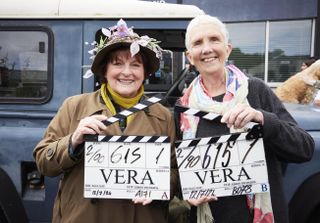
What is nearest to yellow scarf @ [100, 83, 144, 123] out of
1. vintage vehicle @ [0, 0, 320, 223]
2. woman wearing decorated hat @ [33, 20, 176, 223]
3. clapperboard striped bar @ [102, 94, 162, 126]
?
woman wearing decorated hat @ [33, 20, 176, 223]

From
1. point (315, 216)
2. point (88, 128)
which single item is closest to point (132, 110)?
point (88, 128)

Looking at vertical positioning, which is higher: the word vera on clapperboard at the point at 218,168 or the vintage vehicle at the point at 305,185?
the word vera on clapperboard at the point at 218,168

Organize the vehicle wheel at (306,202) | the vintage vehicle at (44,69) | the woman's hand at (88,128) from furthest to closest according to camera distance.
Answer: the vintage vehicle at (44,69) → the vehicle wheel at (306,202) → the woman's hand at (88,128)

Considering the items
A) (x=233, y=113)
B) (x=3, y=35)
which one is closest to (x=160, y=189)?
(x=233, y=113)

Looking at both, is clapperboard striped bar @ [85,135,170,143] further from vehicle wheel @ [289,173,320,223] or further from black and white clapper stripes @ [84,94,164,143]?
vehicle wheel @ [289,173,320,223]

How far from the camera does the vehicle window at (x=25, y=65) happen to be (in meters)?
3.00

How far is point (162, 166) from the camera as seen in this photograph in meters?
2.09

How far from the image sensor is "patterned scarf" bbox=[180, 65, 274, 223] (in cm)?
210

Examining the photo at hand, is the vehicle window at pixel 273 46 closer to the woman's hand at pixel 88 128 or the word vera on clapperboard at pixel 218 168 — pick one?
the word vera on clapperboard at pixel 218 168

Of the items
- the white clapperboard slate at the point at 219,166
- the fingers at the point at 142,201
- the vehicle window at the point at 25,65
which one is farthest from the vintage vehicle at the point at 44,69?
the fingers at the point at 142,201

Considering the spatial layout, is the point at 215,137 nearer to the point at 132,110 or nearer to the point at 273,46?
Answer: the point at 132,110

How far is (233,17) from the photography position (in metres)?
12.4

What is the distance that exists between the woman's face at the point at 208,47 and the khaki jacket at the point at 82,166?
0.39 metres

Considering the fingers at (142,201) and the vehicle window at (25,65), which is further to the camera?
the vehicle window at (25,65)
